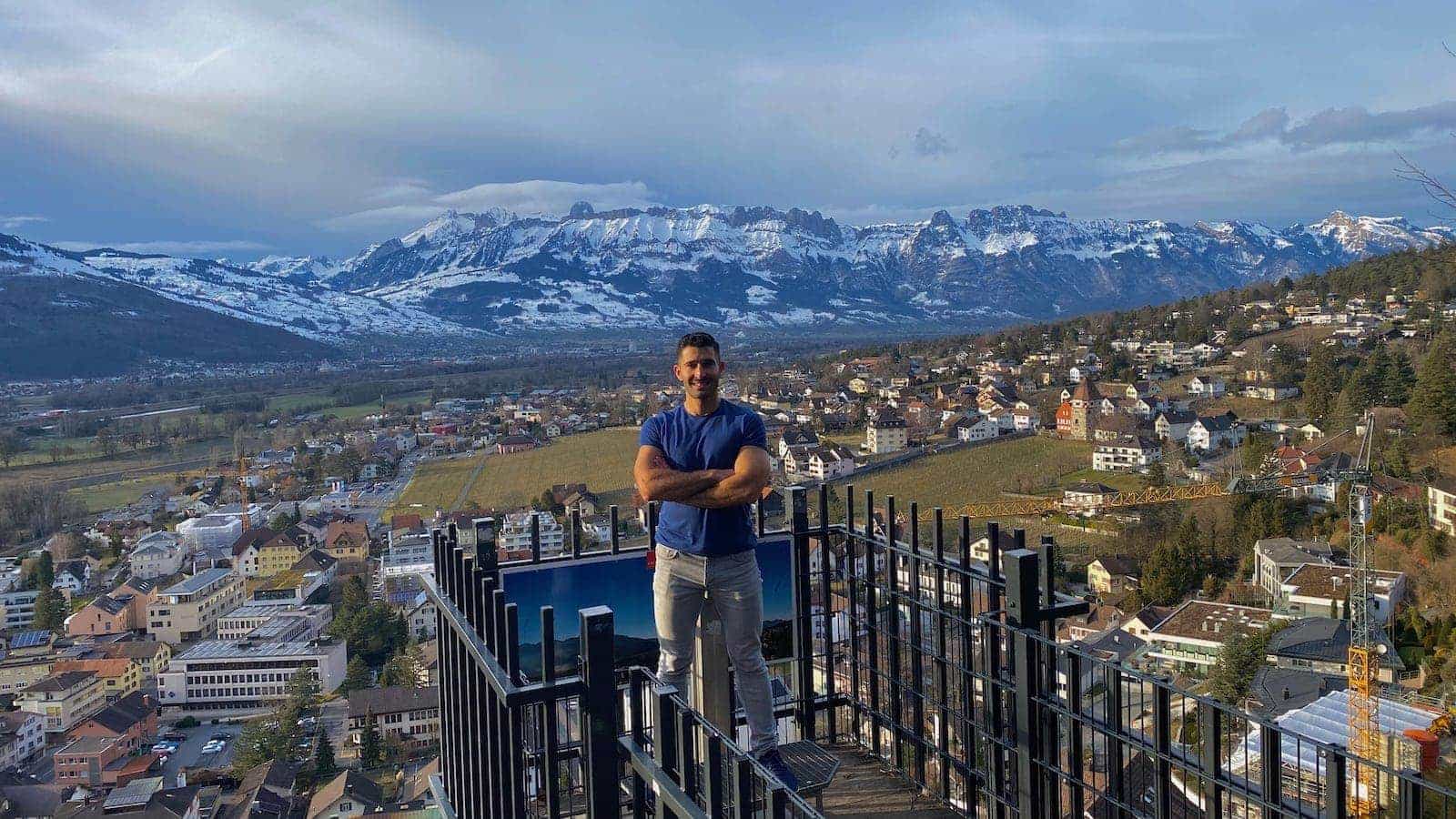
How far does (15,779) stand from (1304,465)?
96.3ft

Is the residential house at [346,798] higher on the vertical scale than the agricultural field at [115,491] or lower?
lower

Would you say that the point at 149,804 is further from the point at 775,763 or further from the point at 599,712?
the point at 599,712

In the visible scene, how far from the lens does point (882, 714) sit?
3828mm

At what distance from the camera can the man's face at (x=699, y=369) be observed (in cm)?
257

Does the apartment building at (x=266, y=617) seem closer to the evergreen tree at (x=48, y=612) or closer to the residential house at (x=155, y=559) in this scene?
the evergreen tree at (x=48, y=612)

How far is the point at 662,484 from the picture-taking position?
2.44m

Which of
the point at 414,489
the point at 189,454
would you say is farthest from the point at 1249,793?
the point at 189,454

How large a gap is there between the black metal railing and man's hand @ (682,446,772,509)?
472mm

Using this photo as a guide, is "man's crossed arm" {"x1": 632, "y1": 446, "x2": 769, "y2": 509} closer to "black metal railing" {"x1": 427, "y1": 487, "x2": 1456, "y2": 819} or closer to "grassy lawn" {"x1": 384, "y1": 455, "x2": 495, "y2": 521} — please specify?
"black metal railing" {"x1": 427, "y1": 487, "x2": 1456, "y2": 819}

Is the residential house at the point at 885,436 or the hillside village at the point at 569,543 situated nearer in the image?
the hillside village at the point at 569,543

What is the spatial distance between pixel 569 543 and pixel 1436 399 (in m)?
28.6

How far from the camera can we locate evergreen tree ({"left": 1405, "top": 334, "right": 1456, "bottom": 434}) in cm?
2530

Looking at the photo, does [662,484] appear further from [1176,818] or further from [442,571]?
[1176,818]

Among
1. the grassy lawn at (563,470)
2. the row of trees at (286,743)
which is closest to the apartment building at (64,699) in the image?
the row of trees at (286,743)
